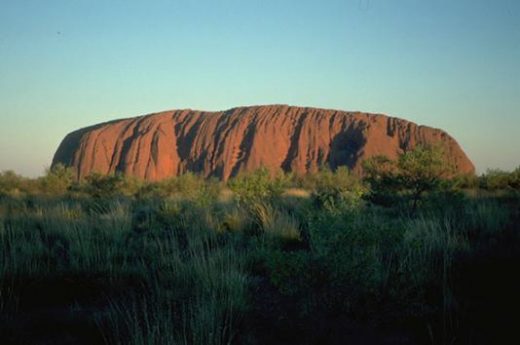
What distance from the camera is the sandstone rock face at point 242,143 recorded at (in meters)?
47.9

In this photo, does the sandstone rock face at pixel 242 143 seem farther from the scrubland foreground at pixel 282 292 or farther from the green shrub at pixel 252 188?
the scrubland foreground at pixel 282 292

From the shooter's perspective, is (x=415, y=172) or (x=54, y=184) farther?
(x=54, y=184)

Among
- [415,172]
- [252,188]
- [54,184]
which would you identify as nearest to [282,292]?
[415,172]

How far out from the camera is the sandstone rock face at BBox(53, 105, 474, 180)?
47938 mm

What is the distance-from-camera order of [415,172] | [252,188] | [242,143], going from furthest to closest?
[242,143]
[252,188]
[415,172]

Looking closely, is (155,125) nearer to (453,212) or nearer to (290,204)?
(290,204)

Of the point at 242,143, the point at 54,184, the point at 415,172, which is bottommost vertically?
the point at 54,184

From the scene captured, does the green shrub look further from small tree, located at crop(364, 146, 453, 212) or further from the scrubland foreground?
the scrubland foreground

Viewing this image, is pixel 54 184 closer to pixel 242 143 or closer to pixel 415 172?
pixel 415 172

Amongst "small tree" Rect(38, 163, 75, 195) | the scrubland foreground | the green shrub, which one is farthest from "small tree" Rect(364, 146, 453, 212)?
"small tree" Rect(38, 163, 75, 195)

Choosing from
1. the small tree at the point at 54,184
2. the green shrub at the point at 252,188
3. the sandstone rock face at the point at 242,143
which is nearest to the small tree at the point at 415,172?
the green shrub at the point at 252,188

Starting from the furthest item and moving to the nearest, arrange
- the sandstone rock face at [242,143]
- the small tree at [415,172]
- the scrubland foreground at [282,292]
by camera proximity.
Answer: the sandstone rock face at [242,143], the small tree at [415,172], the scrubland foreground at [282,292]

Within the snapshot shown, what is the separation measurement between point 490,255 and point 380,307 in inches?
105

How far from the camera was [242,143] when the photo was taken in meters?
50.9
